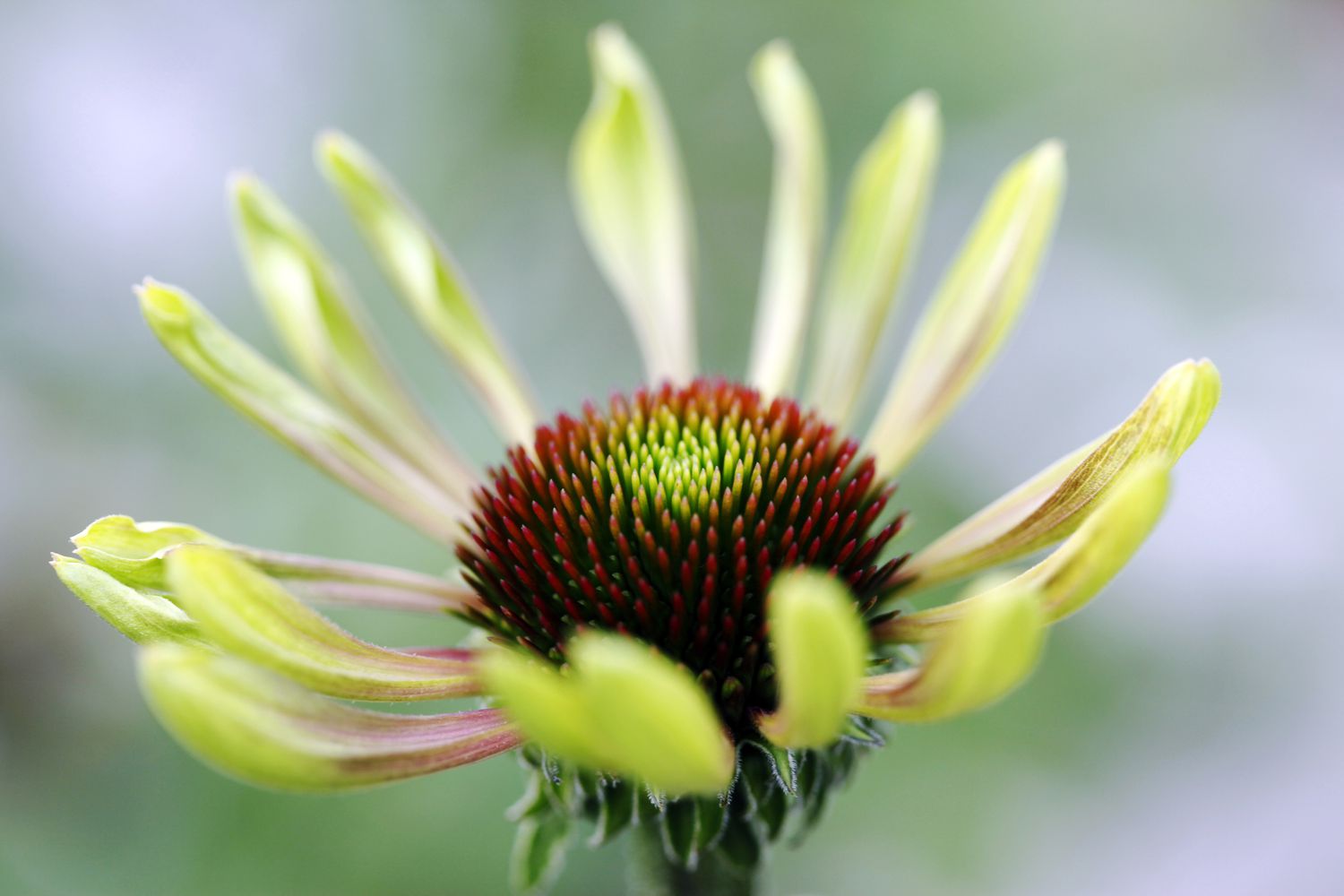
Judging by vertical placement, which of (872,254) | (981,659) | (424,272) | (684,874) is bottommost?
(684,874)

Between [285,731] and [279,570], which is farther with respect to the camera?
[279,570]

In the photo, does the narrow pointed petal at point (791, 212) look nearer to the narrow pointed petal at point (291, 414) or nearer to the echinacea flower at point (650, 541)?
the echinacea flower at point (650, 541)

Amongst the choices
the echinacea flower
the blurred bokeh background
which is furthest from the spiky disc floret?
the blurred bokeh background

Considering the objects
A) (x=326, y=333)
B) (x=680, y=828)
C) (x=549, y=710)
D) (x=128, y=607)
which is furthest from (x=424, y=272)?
(x=549, y=710)

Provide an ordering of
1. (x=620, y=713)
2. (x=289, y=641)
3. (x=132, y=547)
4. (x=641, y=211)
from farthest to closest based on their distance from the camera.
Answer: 1. (x=641, y=211)
2. (x=132, y=547)
3. (x=289, y=641)
4. (x=620, y=713)

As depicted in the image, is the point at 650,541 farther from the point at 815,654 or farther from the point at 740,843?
the point at 815,654

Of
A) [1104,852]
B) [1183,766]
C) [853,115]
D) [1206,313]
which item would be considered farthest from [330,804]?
[1206,313]

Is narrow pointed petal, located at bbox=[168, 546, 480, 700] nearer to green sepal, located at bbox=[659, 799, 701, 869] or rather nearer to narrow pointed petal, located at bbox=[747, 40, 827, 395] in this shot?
green sepal, located at bbox=[659, 799, 701, 869]
